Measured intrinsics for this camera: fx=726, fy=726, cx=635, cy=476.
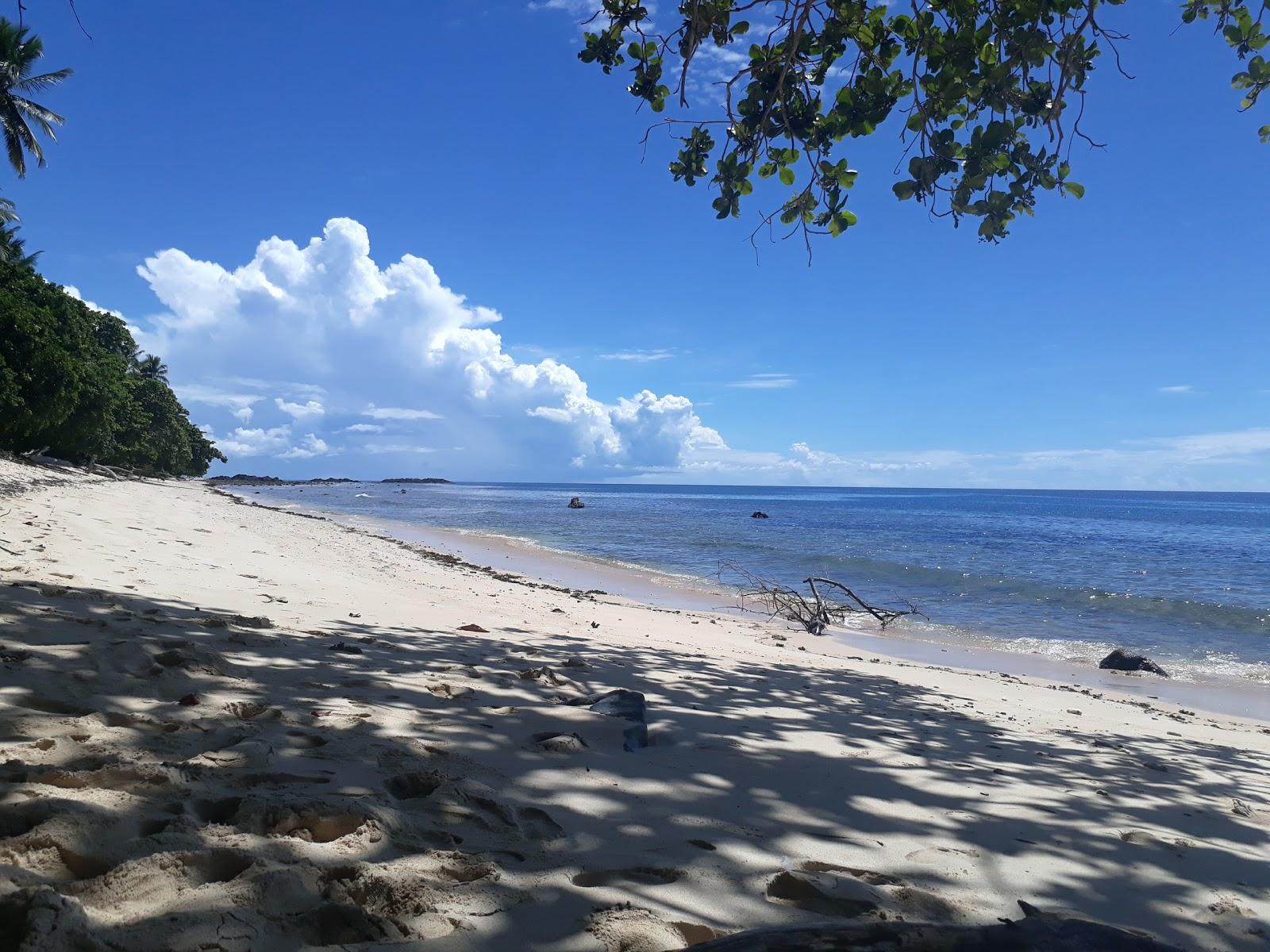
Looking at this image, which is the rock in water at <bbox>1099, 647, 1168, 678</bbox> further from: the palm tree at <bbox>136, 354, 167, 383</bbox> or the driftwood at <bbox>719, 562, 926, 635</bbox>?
the palm tree at <bbox>136, 354, 167, 383</bbox>

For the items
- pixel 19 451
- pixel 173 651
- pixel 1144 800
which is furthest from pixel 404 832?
pixel 19 451

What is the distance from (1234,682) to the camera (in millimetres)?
10125

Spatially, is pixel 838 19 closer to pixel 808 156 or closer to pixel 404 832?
pixel 808 156

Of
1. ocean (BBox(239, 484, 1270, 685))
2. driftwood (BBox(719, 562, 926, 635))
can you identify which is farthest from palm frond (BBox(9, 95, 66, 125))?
driftwood (BBox(719, 562, 926, 635))

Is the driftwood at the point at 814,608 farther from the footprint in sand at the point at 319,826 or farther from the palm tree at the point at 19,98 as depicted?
the palm tree at the point at 19,98

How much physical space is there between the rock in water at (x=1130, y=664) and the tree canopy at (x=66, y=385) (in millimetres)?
31043

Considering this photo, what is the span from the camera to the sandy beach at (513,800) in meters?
1.74

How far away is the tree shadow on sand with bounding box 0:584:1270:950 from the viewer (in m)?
1.73

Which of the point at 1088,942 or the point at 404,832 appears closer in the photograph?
the point at 1088,942

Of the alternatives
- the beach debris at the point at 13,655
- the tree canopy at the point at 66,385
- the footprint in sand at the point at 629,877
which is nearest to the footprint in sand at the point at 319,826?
the footprint in sand at the point at 629,877

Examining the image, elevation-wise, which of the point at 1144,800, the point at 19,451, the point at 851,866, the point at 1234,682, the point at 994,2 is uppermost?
the point at 994,2

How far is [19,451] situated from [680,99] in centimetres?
3803

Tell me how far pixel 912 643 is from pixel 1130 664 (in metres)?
2.98

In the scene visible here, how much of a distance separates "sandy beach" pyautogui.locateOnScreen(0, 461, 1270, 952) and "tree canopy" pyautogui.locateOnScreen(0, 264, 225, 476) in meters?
26.2
